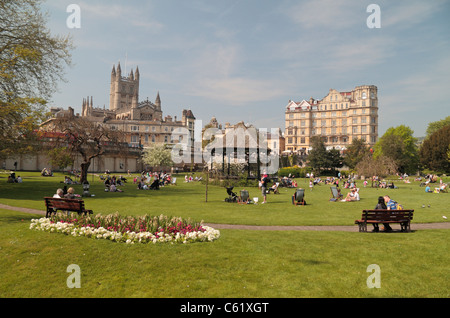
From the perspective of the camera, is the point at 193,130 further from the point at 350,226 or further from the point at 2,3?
the point at 350,226

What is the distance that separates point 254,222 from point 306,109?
4423 inches

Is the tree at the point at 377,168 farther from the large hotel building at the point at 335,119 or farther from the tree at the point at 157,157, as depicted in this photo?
the large hotel building at the point at 335,119

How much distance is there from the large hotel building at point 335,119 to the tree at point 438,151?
38.5 meters

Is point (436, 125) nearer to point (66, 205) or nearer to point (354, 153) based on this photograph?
point (354, 153)

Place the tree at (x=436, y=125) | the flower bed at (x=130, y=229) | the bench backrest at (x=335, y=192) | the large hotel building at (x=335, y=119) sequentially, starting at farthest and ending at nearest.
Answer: the large hotel building at (x=335, y=119) → the tree at (x=436, y=125) → the bench backrest at (x=335, y=192) → the flower bed at (x=130, y=229)

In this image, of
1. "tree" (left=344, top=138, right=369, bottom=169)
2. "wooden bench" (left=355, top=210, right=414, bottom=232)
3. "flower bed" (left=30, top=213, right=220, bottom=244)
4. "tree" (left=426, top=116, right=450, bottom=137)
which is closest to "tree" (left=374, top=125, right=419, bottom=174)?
"tree" (left=344, top=138, right=369, bottom=169)

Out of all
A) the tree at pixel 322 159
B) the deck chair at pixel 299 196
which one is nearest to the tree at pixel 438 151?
the tree at pixel 322 159

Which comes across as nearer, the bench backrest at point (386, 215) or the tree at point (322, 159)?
the bench backrest at point (386, 215)

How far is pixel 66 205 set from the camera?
40.6 ft

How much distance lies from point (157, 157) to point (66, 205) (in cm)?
5974

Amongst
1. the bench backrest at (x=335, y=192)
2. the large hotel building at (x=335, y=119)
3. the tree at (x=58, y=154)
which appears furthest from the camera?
the large hotel building at (x=335, y=119)

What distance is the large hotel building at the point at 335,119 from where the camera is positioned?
358 ft

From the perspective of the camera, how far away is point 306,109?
393ft

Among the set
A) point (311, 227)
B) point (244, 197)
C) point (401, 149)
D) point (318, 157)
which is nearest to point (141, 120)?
point (318, 157)
